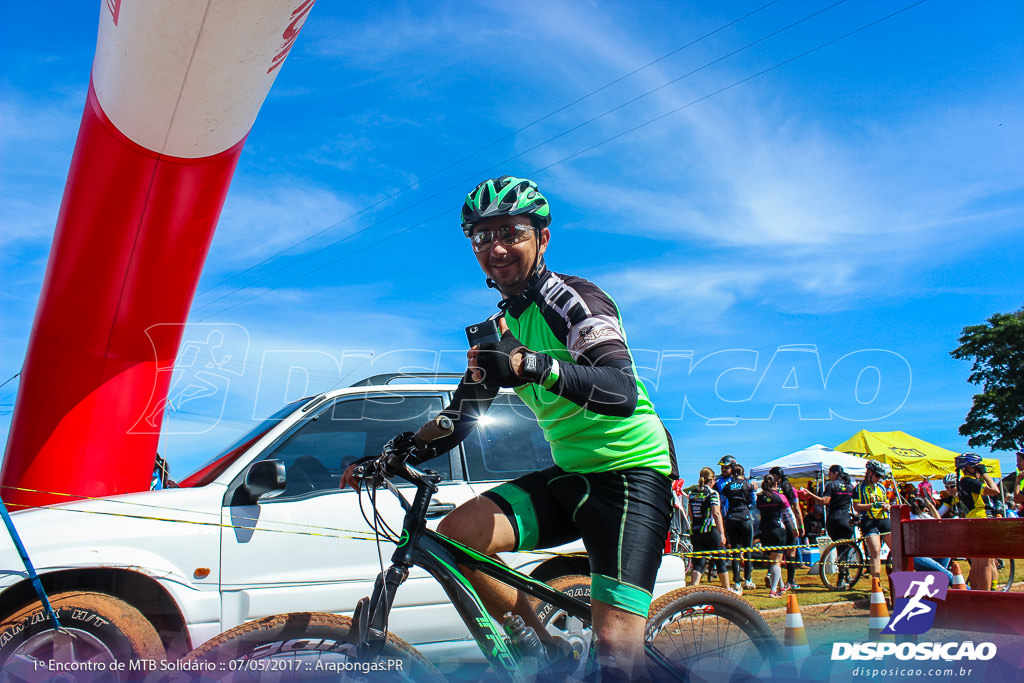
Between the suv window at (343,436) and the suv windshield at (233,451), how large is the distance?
198 millimetres

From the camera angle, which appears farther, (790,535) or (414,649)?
(790,535)

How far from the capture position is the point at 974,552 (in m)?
3.55

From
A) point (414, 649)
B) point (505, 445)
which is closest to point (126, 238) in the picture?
point (505, 445)

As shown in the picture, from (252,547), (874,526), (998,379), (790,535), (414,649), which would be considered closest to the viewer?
(414,649)

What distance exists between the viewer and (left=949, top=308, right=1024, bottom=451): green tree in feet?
124

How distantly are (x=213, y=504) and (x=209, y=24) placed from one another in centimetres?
324

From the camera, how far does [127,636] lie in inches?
128

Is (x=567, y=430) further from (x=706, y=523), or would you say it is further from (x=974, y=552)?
(x=706, y=523)

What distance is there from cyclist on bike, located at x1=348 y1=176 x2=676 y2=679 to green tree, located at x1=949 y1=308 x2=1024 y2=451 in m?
42.1

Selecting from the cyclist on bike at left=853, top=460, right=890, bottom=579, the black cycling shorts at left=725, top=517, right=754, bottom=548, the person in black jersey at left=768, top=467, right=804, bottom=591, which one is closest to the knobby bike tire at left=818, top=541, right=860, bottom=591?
the person in black jersey at left=768, top=467, right=804, bottom=591

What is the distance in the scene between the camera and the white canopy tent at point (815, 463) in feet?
62.4

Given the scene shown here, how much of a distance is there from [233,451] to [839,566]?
33.7 ft

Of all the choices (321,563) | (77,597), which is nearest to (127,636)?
(77,597)

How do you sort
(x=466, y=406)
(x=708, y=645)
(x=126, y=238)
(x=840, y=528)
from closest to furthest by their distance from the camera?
(x=466, y=406) → (x=708, y=645) → (x=126, y=238) → (x=840, y=528)
